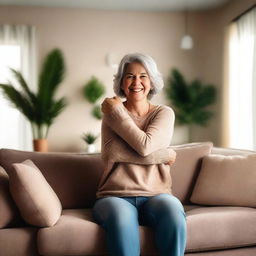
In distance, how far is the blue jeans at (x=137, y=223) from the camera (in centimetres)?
186

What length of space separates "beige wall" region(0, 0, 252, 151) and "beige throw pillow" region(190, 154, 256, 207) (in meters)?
3.89

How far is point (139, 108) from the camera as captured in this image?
2311mm

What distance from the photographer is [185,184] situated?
2562 millimetres

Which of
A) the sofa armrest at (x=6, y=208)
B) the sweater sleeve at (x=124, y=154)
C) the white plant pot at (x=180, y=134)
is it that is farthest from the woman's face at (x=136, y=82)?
the white plant pot at (x=180, y=134)

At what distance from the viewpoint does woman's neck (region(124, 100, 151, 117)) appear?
2.31m

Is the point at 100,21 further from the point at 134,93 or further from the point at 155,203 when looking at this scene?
the point at 155,203

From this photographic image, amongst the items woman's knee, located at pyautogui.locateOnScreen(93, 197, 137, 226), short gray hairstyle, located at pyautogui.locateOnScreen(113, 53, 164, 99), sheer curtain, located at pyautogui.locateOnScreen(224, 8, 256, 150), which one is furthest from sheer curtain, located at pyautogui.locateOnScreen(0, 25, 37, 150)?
woman's knee, located at pyautogui.locateOnScreen(93, 197, 137, 226)

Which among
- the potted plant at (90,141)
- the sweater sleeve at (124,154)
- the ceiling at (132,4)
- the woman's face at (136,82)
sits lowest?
the potted plant at (90,141)

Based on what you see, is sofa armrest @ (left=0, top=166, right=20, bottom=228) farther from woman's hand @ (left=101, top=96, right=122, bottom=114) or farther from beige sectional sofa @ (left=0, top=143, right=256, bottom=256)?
woman's hand @ (left=101, top=96, right=122, bottom=114)

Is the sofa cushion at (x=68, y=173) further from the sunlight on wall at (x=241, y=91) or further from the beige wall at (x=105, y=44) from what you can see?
the beige wall at (x=105, y=44)

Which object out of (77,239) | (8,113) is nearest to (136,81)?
(77,239)

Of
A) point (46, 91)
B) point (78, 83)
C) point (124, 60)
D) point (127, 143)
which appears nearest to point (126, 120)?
point (127, 143)

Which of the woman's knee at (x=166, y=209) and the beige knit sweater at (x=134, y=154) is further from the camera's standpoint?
the beige knit sweater at (x=134, y=154)

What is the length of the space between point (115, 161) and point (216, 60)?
178 inches
